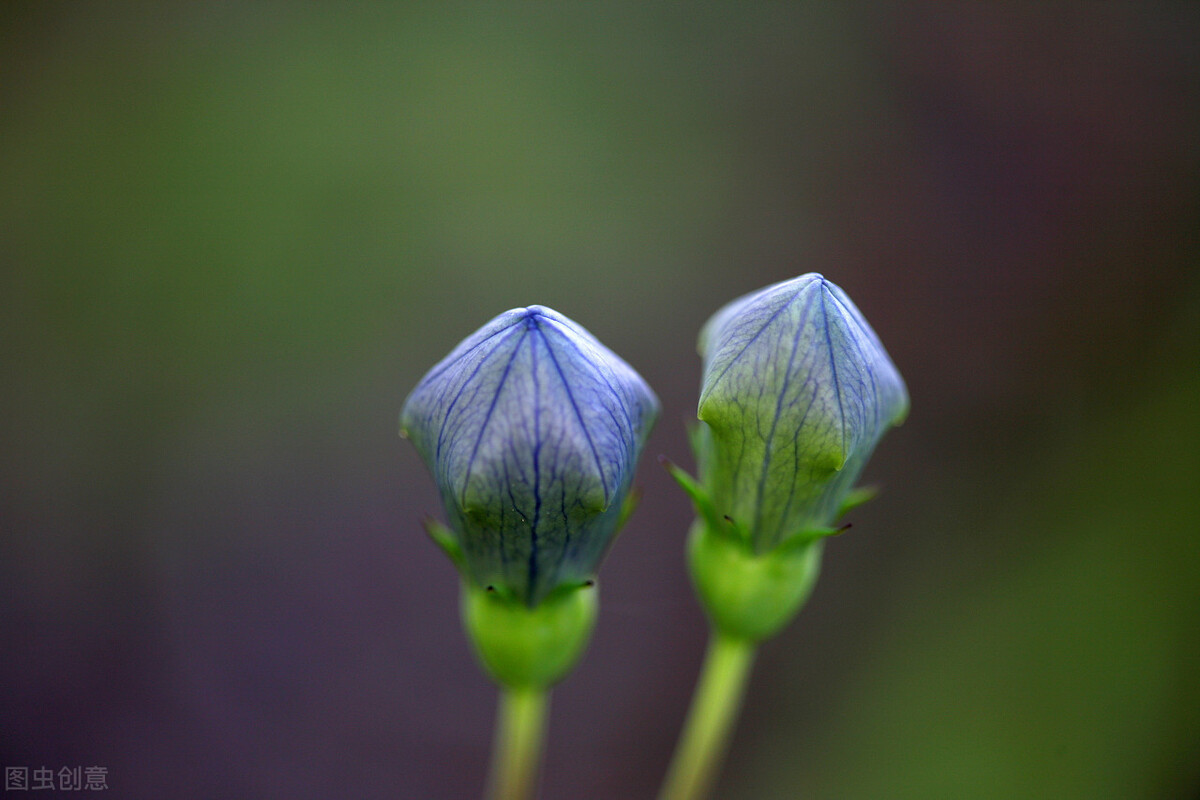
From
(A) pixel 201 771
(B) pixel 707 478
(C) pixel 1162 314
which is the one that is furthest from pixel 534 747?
(C) pixel 1162 314

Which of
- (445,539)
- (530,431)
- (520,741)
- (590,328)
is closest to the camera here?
(530,431)

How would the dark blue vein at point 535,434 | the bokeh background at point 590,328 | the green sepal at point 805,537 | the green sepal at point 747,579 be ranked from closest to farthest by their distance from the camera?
the dark blue vein at point 535,434, the green sepal at point 805,537, the green sepal at point 747,579, the bokeh background at point 590,328

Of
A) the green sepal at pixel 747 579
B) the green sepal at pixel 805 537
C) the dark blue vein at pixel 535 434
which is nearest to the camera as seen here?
the dark blue vein at pixel 535 434

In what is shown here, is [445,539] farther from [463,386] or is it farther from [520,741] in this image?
[520,741]

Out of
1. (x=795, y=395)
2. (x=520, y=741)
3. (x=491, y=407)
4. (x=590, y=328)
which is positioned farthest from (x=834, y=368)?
(x=590, y=328)

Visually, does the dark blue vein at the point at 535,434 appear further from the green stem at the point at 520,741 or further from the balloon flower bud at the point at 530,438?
the green stem at the point at 520,741

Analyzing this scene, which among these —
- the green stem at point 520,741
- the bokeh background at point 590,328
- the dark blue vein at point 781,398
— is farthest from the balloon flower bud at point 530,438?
the bokeh background at point 590,328
